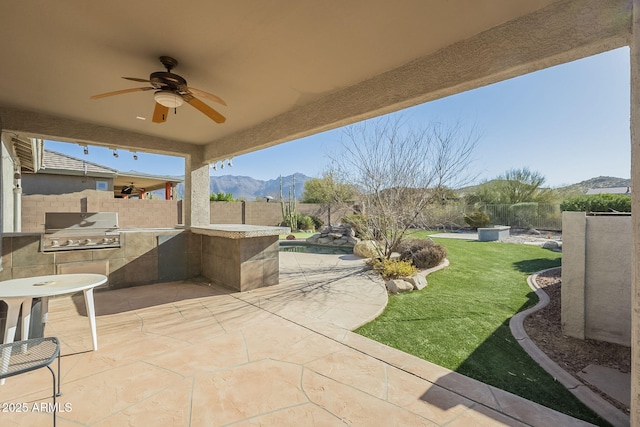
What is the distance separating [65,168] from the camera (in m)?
10.5

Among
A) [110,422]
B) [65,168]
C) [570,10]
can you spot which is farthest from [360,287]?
[65,168]

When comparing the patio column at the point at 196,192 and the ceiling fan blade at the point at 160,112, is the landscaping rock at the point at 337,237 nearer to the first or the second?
the patio column at the point at 196,192

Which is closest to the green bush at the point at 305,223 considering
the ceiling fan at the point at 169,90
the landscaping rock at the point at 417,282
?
the landscaping rock at the point at 417,282

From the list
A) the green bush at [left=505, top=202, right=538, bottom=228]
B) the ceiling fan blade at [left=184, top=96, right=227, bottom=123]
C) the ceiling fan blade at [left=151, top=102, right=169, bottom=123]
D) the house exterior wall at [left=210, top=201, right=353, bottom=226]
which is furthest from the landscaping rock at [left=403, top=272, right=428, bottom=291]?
the green bush at [left=505, top=202, right=538, bottom=228]

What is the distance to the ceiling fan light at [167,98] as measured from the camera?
287 centimetres

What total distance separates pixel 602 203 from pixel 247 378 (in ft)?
57.4

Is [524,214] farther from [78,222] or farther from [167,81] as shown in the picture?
[78,222]

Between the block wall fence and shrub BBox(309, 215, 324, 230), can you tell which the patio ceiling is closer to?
the block wall fence

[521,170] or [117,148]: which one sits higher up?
[521,170]

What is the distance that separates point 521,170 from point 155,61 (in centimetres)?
2214

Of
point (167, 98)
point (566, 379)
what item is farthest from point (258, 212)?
point (566, 379)

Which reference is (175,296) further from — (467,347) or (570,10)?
(570,10)

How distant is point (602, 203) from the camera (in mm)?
12883

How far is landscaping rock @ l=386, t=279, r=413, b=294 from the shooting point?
5.11 meters
